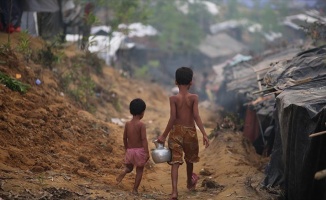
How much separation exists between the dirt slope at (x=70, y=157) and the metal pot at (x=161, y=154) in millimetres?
508

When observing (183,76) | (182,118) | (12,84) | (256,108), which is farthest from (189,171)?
(12,84)

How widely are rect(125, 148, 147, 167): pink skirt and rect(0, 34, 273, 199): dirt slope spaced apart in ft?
1.36

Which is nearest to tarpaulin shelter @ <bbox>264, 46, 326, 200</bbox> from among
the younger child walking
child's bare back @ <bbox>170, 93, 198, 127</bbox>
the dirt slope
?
the dirt slope

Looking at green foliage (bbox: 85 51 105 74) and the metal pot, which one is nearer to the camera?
the metal pot

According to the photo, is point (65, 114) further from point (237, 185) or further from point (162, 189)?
point (237, 185)

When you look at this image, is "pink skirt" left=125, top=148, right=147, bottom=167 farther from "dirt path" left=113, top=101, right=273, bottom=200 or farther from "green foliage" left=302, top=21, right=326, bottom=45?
"green foliage" left=302, top=21, right=326, bottom=45

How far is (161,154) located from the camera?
16.7ft

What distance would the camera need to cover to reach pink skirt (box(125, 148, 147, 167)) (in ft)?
16.9

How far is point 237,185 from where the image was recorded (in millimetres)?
5621

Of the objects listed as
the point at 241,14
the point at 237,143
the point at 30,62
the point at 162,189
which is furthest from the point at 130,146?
the point at 241,14

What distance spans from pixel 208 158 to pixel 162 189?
2.27 metres

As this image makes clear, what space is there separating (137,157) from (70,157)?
1.57m

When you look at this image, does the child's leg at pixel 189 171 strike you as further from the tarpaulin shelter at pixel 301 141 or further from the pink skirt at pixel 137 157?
the tarpaulin shelter at pixel 301 141

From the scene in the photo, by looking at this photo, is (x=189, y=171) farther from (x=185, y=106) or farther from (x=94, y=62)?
(x=94, y=62)
